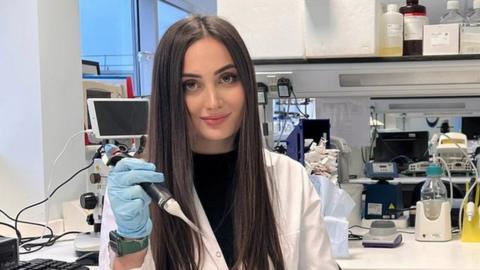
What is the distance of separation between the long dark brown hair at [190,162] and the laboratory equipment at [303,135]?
681 millimetres

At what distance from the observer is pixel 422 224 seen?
76.6 inches

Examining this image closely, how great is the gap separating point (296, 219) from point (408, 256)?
0.63 m

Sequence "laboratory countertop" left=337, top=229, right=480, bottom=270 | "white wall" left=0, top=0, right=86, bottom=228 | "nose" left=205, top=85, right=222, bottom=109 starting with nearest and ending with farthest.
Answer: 1. "nose" left=205, top=85, right=222, bottom=109
2. "laboratory countertop" left=337, top=229, right=480, bottom=270
3. "white wall" left=0, top=0, right=86, bottom=228

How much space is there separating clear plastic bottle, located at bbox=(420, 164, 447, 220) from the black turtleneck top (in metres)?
0.97

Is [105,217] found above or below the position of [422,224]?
above

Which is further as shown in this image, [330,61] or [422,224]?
[330,61]

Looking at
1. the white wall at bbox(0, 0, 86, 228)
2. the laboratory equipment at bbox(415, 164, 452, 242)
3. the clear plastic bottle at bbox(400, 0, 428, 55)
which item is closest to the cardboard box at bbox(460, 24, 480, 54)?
the clear plastic bottle at bbox(400, 0, 428, 55)

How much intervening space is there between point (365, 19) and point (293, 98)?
52 cm

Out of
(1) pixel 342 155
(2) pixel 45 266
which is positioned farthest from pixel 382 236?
(2) pixel 45 266

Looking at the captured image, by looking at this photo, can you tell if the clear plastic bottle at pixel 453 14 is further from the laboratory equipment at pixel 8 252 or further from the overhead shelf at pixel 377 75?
the laboratory equipment at pixel 8 252

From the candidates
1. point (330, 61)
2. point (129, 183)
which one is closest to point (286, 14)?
point (330, 61)

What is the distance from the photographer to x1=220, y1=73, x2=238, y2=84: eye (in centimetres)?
116

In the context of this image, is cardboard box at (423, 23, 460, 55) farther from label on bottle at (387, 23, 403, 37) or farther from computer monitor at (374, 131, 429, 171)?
computer monitor at (374, 131, 429, 171)

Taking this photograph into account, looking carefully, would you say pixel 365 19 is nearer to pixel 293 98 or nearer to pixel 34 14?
pixel 293 98
